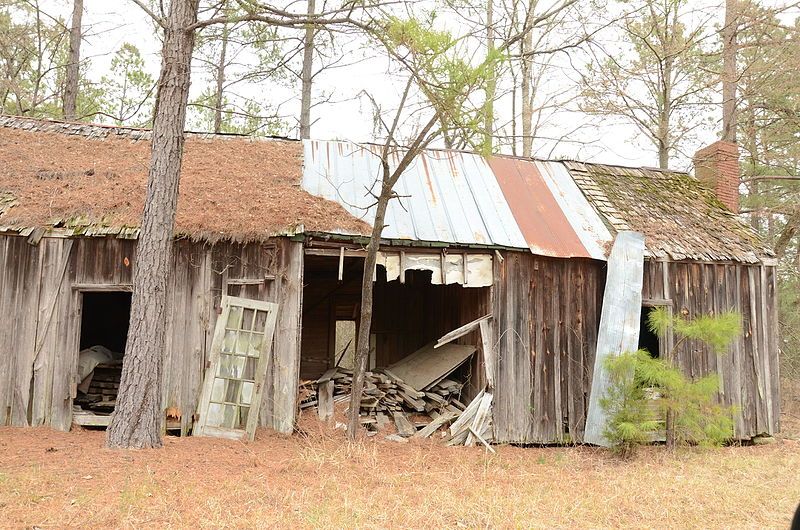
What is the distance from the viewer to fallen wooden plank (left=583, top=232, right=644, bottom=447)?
10.4 meters

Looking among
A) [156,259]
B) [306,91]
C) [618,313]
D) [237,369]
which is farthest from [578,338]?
[306,91]

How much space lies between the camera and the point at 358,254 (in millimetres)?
10203

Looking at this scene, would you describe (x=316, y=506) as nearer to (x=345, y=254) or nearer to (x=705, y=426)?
(x=345, y=254)

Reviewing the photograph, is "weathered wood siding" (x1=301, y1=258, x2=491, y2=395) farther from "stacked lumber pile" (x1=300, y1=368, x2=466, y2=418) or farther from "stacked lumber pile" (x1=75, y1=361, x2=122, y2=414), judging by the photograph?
"stacked lumber pile" (x1=75, y1=361, x2=122, y2=414)

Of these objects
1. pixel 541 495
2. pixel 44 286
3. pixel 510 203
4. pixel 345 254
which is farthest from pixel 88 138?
pixel 541 495

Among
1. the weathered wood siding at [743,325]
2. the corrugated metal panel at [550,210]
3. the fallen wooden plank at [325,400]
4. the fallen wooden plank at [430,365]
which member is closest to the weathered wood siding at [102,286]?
A: the fallen wooden plank at [325,400]

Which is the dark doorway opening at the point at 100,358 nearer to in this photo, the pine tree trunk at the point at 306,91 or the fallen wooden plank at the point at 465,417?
the fallen wooden plank at the point at 465,417

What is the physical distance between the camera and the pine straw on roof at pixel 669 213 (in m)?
11.6

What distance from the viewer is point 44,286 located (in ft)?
32.2

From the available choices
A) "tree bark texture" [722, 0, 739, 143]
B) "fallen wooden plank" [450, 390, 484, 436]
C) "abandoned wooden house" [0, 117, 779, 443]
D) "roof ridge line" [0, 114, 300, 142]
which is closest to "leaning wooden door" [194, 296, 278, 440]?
"abandoned wooden house" [0, 117, 779, 443]

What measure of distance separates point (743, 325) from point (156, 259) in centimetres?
1011

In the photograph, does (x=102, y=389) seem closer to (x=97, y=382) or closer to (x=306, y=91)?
(x=97, y=382)

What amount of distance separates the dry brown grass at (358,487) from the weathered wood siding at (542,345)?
114cm

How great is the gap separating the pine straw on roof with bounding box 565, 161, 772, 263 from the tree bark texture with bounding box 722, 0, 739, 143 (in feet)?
9.12
